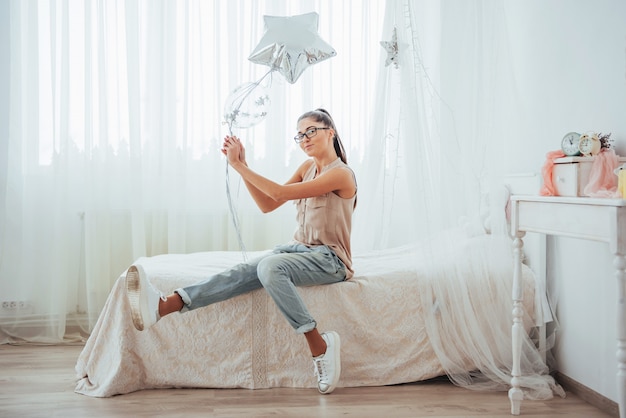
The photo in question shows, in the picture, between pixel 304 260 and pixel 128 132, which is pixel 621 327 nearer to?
pixel 304 260


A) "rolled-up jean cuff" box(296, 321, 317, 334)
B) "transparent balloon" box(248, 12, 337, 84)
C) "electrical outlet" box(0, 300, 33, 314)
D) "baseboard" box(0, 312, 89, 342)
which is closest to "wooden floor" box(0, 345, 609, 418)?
"rolled-up jean cuff" box(296, 321, 317, 334)

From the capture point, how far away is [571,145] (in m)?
2.21

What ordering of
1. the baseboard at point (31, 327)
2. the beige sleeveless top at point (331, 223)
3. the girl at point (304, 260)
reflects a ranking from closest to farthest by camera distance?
the girl at point (304, 260) → the beige sleeveless top at point (331, 223) → the baseboard at point (31, 327)

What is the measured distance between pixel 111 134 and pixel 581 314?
2560 millimetres

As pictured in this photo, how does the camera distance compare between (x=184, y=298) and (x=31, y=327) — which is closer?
(x=184, y=298)

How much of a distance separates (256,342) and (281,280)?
296mm

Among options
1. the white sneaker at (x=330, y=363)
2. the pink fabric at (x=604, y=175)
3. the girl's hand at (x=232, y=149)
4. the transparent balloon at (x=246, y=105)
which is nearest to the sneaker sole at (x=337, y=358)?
the white sneaker at (x=330, y=363)

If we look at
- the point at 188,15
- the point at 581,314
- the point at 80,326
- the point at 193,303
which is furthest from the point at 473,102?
the point at 80,326

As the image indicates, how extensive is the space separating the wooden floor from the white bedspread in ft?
0.16

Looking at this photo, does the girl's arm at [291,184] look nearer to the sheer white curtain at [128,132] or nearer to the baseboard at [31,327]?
the sheer white curtain at [128,132]

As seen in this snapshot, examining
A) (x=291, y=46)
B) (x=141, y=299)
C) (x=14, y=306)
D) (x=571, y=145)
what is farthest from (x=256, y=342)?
Result: (x=14, y=306)

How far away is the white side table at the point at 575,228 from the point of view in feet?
5.78

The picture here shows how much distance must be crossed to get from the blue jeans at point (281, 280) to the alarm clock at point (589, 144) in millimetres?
1000

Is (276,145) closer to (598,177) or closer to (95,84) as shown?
(95,84)
